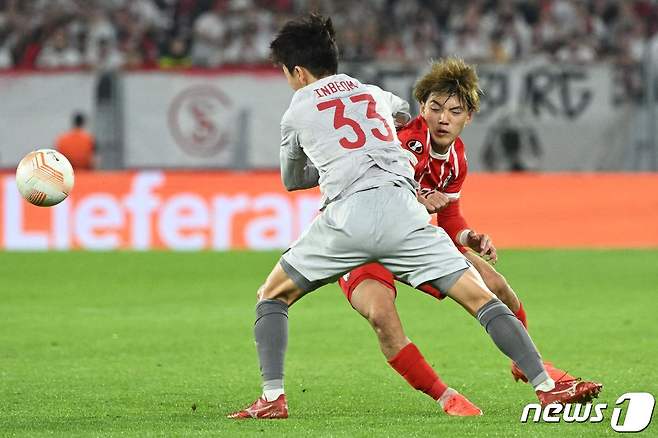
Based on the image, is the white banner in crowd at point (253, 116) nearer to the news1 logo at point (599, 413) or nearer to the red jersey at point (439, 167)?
the red jersey at point (439, 167)

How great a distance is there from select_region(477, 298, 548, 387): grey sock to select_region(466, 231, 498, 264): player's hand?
2.44 ft

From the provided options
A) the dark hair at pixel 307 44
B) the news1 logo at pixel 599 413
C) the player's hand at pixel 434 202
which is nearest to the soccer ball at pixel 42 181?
Result: the dark hair at pixel 307 44

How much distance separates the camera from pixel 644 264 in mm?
15328

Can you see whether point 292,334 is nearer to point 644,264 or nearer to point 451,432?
point 451,432

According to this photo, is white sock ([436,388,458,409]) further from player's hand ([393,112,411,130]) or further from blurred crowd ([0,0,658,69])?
blurred crowd ([0,0,658,69])

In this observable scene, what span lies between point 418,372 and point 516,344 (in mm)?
638

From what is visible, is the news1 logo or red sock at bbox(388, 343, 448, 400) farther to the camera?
red sock at bbox(388, 343, 448, 400)

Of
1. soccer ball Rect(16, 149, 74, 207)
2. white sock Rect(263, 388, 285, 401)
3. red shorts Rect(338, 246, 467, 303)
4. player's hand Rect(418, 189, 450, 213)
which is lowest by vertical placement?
white sock Rect(263, 388, 285, 401)

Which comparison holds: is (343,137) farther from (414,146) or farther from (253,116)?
(253,116)

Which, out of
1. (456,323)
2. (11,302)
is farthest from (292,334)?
(11,302)

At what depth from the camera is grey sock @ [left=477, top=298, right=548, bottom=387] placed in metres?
6.01

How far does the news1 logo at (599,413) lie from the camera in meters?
5.93

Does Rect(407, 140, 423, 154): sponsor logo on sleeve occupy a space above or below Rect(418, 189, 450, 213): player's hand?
above

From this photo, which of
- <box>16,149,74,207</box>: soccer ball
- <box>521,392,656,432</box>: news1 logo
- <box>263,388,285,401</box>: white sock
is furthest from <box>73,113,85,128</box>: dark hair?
<box>521,392,656,432</box>: news1 logo
